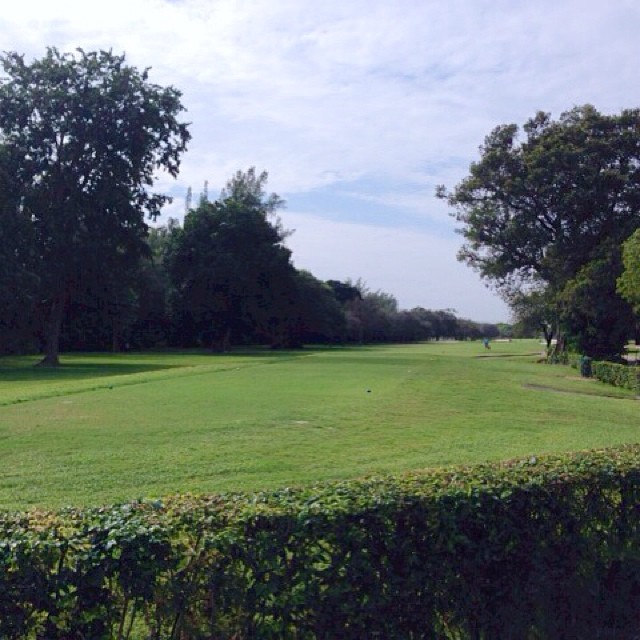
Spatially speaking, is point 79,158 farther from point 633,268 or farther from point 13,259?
point 633,268

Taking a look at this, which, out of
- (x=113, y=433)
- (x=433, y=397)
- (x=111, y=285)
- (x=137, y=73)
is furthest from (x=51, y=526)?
(x=137, y=73)

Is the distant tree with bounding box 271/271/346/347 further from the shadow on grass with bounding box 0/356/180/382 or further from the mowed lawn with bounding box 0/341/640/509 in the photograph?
the mowed lawn with bounding box 0/341/640/509

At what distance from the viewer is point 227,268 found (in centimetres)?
6831

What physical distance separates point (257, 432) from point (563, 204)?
44.2 meters

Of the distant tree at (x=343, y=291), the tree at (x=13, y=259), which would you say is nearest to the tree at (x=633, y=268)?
the tree at (x=13, y=259)

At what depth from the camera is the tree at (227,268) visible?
69.5 meters

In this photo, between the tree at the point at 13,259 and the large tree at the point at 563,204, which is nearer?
the tree at the point at 13,259

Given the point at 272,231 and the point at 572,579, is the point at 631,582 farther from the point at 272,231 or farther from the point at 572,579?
the point at 272,231

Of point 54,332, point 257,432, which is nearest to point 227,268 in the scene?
point 54,332

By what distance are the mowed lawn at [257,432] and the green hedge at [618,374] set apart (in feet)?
14.7

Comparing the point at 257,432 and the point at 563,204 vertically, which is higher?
the point at 563,204

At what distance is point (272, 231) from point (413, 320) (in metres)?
64.4

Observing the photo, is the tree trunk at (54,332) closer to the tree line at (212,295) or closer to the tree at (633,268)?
the tree line at (212,295)

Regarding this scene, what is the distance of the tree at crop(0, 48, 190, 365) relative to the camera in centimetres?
4497
